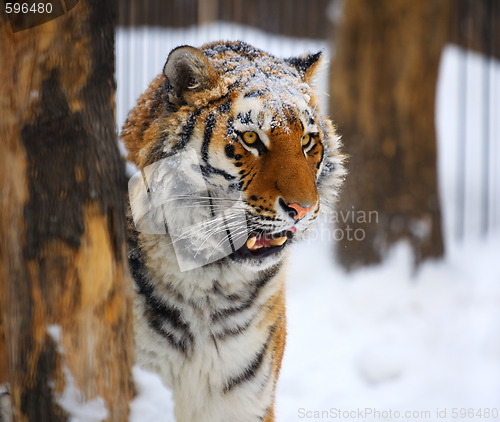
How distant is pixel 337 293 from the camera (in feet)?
18.1

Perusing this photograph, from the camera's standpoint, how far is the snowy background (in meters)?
3.96

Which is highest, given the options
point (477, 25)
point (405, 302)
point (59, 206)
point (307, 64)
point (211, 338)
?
point (307, 64)

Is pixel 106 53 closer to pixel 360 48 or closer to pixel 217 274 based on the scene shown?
pixel 217 274

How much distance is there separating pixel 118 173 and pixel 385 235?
4.21m

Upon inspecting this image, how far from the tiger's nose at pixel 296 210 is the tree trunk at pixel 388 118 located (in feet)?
11.0

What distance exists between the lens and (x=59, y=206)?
181cm

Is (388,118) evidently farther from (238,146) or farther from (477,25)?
(238,146)

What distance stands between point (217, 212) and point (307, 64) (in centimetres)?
82

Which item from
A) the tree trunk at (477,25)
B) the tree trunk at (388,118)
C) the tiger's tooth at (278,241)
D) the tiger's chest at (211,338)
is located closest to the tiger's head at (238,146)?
the tiger's tooth at (278,241)

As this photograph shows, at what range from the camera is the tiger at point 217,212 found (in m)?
2.31

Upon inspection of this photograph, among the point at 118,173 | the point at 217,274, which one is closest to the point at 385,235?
the point at 217,274

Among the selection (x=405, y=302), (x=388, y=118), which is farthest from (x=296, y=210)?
(x=388, y=118)

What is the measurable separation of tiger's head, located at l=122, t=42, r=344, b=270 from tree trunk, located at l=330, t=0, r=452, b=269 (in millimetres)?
3200

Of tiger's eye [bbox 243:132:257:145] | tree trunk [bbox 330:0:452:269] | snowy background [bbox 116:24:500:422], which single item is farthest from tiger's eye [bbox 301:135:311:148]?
tree trunk [bbox 330:0:452:269]
